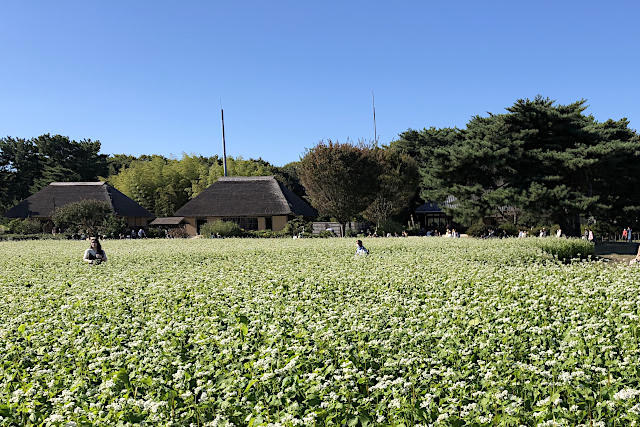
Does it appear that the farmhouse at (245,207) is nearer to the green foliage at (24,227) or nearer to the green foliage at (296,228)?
the green foliage at (296,228)

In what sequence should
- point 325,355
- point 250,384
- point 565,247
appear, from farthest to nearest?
1. point 565,247
2. point 325,355
3. point 250,384

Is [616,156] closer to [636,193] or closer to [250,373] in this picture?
[636,193]

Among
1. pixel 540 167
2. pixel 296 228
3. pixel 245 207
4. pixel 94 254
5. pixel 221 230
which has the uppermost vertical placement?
pixel 540 167

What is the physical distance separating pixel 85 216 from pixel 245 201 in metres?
15.5

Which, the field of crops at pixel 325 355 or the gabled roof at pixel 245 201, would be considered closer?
the field of crops at pixel 325 355

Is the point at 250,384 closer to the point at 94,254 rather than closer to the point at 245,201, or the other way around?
the point at 94,254

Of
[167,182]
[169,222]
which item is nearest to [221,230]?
[169,222]

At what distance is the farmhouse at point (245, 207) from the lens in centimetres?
5172

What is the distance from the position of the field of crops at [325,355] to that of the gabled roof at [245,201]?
1616 inches

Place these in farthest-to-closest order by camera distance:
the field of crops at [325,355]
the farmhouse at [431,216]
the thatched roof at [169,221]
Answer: the farmhouse at [431,216] < the thatched roof at [169,221] < the field of crops at [325,355]

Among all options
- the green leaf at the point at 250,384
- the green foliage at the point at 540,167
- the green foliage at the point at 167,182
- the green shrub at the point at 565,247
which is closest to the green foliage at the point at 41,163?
the green foliage at the point at 167,182

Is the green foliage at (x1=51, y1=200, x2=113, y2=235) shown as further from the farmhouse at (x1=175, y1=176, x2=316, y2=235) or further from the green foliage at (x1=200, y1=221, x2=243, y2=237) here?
the green foliage at (x1=200, y1=221, x2=243, y2=237)

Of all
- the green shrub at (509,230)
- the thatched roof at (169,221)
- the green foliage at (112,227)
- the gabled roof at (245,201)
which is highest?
the gabled roof at (245,201)

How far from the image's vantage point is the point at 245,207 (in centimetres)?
5231
